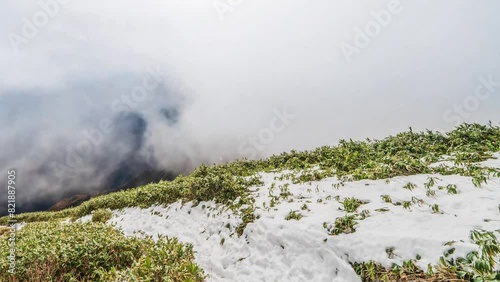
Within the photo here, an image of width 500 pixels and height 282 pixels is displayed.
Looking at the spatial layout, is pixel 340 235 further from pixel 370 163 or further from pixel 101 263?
pixel 101 263

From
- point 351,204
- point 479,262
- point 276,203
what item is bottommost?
point 276,203

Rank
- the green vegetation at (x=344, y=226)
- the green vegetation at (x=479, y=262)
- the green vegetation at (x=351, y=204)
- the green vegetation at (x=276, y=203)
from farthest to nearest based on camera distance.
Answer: the green vegetation at (x=351, y=204), the green vegetation at (x=344, y=226), the green vegetation at (x=276, y=203), the green vegetation at (x=479, y=262)

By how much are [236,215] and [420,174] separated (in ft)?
23.6

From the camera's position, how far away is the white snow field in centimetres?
569

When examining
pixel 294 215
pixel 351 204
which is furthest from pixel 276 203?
pixel 351 204

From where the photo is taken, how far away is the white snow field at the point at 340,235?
5.69 metres

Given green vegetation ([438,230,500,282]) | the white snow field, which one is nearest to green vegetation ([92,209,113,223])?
the white snow field

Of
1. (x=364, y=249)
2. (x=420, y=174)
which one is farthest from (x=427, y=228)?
(x=420, y=174)

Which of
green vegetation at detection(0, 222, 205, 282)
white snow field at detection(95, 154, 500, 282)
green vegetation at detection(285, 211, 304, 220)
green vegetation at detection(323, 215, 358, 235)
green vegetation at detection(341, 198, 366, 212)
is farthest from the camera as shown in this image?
green vegetation at detection(285, 211, 304, 220)

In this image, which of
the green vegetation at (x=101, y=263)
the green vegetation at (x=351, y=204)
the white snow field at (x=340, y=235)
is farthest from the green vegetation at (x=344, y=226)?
the green vegetation at (x=101, y=263)

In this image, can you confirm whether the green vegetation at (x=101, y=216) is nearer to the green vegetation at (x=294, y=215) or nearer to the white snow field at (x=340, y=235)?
the white snow field at (x=340, y=235)

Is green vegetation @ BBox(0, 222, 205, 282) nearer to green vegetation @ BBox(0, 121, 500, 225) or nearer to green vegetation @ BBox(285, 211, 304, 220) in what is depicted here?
green vegetation @ BBox(285, 211, 304, 220)

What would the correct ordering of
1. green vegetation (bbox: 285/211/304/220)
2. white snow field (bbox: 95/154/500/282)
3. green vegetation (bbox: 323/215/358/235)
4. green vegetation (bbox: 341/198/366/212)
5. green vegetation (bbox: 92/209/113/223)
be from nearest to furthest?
white snow field (bbox: 95/154/500/282) < green vegetation (bbox: 323/215/358/235) < green vegetation (bbox: 341/198/366/212) < green vegetation (bbox: 285/211/304/220) < green vegetation (bbox: 92/209/113/223)

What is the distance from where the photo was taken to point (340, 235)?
6848 mm
